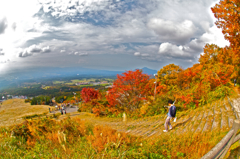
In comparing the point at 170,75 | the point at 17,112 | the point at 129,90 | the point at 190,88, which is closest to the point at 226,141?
the point at 129,90

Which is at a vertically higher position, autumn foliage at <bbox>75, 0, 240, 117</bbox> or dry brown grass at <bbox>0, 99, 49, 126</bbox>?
autumn foliage at <bbox>75, 0, 240, 117</bbox>

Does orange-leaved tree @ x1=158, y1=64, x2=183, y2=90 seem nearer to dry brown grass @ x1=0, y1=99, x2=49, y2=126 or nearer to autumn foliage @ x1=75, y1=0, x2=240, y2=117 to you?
autumn foliage @ x1=75, y1=0, x2=240, y2=117

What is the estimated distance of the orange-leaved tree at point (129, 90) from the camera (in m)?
13.1

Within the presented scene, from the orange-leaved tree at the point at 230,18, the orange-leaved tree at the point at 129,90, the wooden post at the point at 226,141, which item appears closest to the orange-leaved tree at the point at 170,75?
the orange-leaved tree at the point at 129,90

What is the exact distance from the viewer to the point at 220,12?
662 cm

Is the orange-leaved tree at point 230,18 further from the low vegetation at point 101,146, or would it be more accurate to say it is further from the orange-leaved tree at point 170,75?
the orange-leaved tree at point 170,75

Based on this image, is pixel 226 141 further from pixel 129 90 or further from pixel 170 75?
pixel 170 75

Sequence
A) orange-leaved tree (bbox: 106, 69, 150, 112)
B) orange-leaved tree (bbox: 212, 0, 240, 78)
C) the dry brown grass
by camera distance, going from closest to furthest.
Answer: orange-leaved tree (bbox: 212, 0, 240, 78), orange-leaved tree (bbox: 106, 69, 150, 112), the dry brown grass

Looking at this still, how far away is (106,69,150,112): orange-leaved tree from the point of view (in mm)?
13125

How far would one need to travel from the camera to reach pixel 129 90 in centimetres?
1327

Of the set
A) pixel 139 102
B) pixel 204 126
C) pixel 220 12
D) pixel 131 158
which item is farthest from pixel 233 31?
pixel 139 102

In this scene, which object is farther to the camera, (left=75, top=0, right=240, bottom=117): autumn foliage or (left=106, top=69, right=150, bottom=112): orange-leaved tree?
(left=106, top=69, right=150, bottom=112): orange-leaved tree

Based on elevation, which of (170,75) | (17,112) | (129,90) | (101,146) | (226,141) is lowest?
(17,112)

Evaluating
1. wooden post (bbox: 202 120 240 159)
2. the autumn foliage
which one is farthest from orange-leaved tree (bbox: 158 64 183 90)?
wooden post (bbox: 202 120 240 159)
